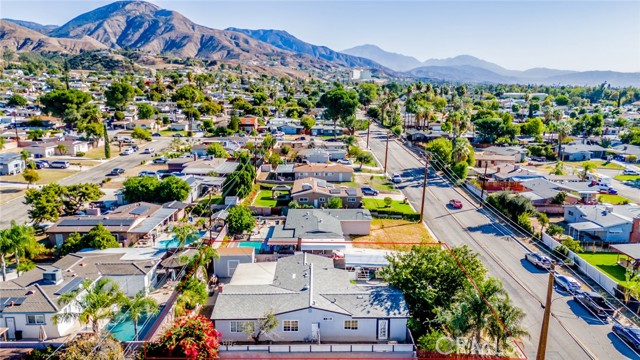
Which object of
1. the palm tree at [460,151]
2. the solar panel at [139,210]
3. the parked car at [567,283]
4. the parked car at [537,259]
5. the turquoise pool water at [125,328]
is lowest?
the turquoise pool water at [125,328]

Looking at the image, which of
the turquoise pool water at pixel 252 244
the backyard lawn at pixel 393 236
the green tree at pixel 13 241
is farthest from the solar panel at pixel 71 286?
the backyard lawn at pixel 393 236

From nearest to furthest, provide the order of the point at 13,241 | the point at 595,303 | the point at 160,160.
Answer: the point at 595,303, the point at 13,241, the point at 160,160

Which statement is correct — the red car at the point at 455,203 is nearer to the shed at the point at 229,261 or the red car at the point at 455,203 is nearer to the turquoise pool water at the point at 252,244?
the turquoise pool water at the point at 252,244

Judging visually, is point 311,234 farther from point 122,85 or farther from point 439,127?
point 122,85

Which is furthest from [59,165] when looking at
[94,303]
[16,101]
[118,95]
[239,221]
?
[16,101]

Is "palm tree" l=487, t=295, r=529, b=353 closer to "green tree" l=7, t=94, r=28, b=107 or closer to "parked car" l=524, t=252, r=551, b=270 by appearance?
"parked car" l=524, t=252, r=551, b=270

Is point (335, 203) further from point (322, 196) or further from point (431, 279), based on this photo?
point (431, 279)
